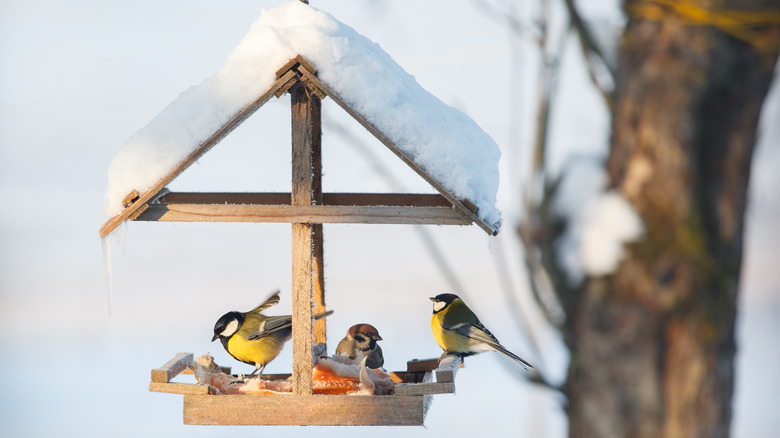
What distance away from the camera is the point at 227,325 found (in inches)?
172

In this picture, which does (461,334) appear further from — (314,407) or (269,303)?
(314,407)

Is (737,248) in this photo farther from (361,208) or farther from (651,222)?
(361,208)

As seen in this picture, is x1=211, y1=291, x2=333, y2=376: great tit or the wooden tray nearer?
the wooden tray

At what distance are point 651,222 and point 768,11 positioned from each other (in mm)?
613

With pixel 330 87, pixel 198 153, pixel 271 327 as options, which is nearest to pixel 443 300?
pixel 271 327

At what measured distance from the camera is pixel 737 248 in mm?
2055

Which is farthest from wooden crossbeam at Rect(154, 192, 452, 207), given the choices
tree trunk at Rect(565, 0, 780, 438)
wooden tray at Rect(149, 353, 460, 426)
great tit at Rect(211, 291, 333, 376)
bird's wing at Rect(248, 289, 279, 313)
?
tree trunk at Rect(565, 0, 780, 438)

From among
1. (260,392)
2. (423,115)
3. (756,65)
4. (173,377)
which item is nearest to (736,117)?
(756,65)

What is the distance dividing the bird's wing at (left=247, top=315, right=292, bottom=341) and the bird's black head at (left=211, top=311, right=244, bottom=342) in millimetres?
129

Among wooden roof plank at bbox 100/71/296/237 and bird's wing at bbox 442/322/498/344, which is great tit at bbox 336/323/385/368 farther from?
wooden roof plank at bbox 100/71/296/237

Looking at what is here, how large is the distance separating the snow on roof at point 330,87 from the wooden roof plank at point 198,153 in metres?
0.02

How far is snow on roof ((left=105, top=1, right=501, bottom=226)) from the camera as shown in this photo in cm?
356

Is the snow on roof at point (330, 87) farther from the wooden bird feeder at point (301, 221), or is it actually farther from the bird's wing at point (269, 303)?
the bird's wing at point (269, 303)

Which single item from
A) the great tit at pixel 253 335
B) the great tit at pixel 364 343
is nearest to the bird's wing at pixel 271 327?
the great tit at pixel 253 335
